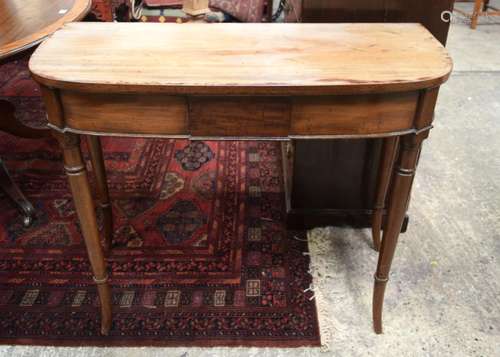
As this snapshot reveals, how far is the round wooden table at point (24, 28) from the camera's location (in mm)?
1742

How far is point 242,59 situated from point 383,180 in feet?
2.81

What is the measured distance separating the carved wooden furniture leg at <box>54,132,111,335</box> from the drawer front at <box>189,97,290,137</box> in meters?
0.33

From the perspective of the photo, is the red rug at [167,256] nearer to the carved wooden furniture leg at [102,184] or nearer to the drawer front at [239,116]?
the carved wooden furniture leg at [102,184]

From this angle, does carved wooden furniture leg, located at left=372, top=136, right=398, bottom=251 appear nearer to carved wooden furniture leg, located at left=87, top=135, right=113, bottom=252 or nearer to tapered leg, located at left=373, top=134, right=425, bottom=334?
tapered leg, located at left=373, top=134, right=425, bottom=334

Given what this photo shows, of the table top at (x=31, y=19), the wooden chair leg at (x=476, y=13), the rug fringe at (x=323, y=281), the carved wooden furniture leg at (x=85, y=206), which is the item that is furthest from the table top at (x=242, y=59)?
the wooden chair leg at (x=476, y=13)

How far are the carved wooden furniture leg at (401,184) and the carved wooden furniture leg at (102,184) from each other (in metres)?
1.01

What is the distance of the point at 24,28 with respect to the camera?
6.24 feet

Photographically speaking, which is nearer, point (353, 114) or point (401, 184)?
point (353, 114)

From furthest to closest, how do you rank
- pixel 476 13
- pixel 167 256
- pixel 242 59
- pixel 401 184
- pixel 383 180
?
pixel 476 13, pixel 167 256, pixel 383 180, pixel 401 184, pixel 242 59

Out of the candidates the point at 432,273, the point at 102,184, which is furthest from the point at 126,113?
the point at 432,273

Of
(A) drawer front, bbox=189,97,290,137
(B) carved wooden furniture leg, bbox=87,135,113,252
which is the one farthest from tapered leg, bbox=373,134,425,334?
(B) carved wooden furniture leg, bbox=87,135,113,252

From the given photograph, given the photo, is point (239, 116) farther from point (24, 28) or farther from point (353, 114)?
point (24, 28)

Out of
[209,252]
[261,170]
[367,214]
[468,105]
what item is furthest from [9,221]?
[468,105]

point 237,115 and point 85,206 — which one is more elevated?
point 237,115
